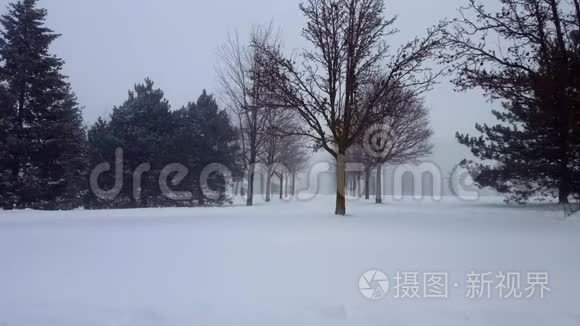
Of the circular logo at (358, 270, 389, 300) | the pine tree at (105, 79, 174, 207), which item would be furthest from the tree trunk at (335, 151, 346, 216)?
the pine tree at (105, 79, 174, 207)

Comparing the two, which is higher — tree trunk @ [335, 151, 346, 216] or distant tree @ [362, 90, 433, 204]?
distant tree @ [362, 90, 433, 204]

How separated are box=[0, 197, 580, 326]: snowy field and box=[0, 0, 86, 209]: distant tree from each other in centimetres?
1696

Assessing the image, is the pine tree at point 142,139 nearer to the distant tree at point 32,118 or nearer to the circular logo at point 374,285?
the distant tree at point 32,118

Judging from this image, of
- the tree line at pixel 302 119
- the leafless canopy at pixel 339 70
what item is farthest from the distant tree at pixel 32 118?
the leafless canopy at pixel 339 70

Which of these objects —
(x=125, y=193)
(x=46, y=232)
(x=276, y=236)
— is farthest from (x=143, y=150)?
(x=276, y=236)

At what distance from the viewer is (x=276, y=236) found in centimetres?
723

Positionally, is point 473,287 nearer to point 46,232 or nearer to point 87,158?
point 46,232

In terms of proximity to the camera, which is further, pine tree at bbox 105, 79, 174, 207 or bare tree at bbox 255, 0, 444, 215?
pine tree at bbox 105, 79, 174, 207

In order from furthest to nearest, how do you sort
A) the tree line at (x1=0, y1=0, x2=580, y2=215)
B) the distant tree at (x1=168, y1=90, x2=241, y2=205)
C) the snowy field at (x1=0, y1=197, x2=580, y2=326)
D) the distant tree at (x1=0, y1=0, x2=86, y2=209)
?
the distant tree at (x1=168, y1=90, x2=241, y2=205), the distant tree at (x1=0, y1=0, x2=86, y2=209), the tree line at (x1=0, y1=0, x2=580, y2=215), the snowy field at (x1=0, y1=197, x2=580, y2=326)
